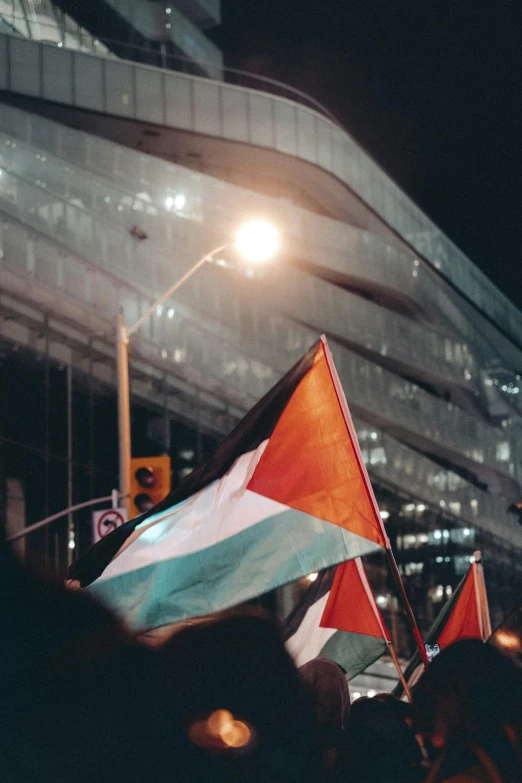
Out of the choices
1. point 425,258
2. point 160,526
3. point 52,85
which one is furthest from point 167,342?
point 425,258

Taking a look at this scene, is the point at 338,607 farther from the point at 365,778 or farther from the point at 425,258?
the point at 425,258

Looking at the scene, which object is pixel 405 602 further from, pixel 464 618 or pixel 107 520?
pixel 107 520

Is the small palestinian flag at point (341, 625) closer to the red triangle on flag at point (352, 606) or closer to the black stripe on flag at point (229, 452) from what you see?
the red triangle on flag at point (352, 606)

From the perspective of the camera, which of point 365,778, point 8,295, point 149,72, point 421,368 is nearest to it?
point 365,778

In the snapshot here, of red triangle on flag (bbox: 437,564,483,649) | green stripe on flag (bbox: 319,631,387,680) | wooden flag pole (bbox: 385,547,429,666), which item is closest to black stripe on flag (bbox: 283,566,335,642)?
green stripe on flag (bbox: 319,631,387,680)

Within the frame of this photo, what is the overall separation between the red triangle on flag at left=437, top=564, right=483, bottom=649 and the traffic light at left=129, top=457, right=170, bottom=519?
13.2ft

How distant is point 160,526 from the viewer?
6.30 metres

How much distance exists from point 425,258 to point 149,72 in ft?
59.5

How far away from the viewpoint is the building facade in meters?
20.3

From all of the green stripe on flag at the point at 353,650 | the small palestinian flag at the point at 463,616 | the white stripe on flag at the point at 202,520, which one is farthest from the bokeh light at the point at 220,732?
the small palestinian flag at the point at 463,616

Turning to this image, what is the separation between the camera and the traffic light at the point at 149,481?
12.7m

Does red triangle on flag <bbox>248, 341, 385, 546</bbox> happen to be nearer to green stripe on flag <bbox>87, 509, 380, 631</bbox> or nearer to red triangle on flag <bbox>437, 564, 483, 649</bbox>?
green stripe on flag <bbox>87, 509, 380, 631</bbox>

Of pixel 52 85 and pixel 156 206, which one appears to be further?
pixel 52 85

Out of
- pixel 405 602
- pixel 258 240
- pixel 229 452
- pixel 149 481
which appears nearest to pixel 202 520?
pixel 229 452
